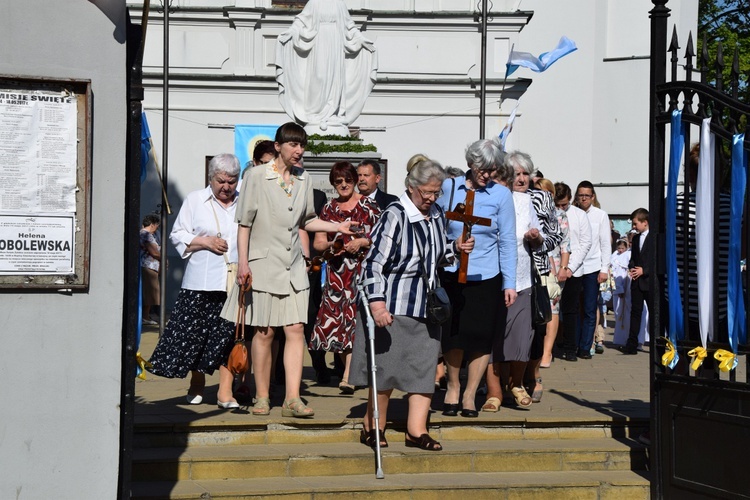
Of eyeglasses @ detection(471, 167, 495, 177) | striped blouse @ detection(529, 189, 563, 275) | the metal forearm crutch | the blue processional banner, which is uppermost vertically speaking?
the blue processional banner

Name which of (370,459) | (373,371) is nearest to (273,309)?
(373,371)

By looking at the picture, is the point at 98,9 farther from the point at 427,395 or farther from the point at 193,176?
the point at 193,176

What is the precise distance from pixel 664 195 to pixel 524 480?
197 centimetres

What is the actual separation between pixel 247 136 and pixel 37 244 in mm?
18498

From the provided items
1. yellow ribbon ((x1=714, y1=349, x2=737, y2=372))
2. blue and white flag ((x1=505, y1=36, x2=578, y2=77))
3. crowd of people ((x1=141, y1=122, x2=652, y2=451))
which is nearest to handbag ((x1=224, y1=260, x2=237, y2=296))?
crowd of people ((x1=141, y1=122, x2=652, y2=451))

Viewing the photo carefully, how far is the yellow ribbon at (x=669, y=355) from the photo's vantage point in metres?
7.42

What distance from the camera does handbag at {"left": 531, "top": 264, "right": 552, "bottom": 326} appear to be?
29.9 ft

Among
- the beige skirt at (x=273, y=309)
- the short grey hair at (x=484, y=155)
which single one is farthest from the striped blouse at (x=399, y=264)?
the short grey hair at (x=484, y=155)

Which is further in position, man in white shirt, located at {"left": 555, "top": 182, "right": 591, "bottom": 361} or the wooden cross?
man in white shirt, located at {"left": 555, "top": 182, "right": 591, "bottom": 361}

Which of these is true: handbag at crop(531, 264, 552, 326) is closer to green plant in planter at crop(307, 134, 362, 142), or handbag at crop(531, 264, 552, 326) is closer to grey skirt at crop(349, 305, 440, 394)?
grey skirt at crop(349, 305, 440, 394)

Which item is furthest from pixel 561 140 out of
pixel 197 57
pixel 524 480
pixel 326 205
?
pixel 524 480

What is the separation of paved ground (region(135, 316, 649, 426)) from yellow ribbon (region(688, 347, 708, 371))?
1510mm

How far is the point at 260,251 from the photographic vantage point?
27.9 ft

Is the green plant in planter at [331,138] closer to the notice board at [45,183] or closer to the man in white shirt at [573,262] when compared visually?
the man in white shirt at [573,262]
